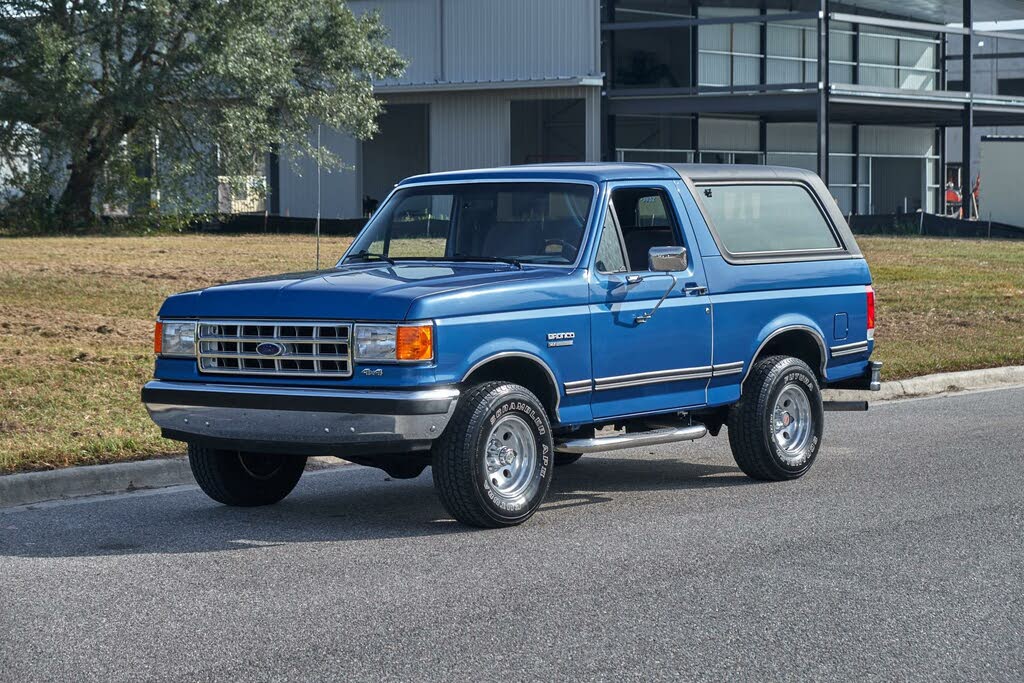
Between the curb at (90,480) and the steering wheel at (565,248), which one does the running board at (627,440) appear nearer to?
the steering wheel at (565,248)

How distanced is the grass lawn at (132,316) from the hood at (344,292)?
7.06 feet

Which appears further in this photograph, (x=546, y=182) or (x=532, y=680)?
(x=546, y=182)

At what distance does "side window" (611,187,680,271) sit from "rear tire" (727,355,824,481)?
3.44 feet

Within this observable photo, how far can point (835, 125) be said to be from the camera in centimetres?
5022

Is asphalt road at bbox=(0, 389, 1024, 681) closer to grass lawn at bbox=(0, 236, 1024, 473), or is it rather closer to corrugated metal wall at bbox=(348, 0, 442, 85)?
grass lawn at bbox=(0, 236, 1024, 473)

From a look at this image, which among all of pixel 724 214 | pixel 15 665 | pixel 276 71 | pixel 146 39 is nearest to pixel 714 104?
pixel 276 71

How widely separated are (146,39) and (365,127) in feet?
23.9

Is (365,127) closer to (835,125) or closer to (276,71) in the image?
(276,71)

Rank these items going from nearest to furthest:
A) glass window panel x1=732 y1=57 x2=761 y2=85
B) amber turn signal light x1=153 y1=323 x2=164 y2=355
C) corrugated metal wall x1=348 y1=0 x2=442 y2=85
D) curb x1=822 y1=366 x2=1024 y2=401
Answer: amber turn signal light x1=153 y1=323 x2=164 y2=355
curb x1=822 y1=366 x2=1024 y2=401
glass window panel x1=732 y1=57 x2=761 y2=85
corrugated metal wall x1=348 y1=0 x2=442 y2=85

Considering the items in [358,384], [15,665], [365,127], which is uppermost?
[365,127]

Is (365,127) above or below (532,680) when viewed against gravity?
above

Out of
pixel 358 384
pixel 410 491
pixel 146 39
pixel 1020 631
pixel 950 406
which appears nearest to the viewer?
pixel 1020 631

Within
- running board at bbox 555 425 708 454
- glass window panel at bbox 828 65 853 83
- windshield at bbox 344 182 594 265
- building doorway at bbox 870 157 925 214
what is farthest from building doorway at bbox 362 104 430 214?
running board at bbox 555 425 708 454

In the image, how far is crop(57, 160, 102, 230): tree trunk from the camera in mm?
36219
